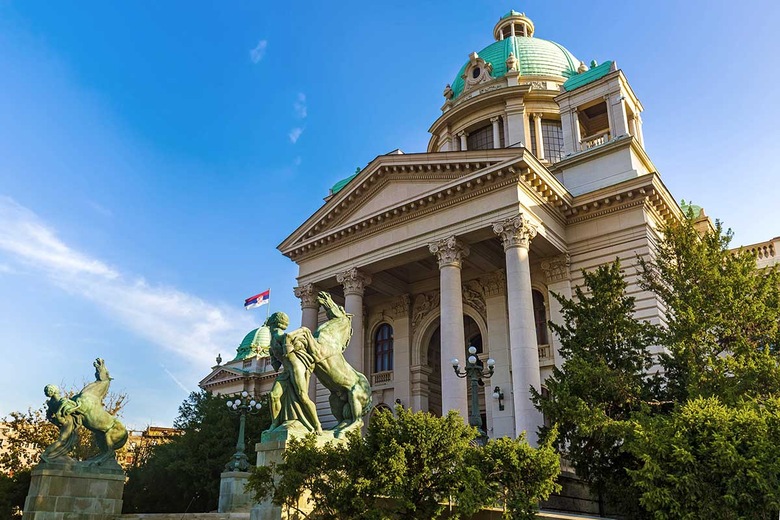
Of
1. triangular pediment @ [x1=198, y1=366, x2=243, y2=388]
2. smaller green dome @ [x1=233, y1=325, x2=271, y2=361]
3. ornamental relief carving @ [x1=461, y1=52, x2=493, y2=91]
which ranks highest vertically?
ornamental relief carving @ [x1=461, y1=52, x2=493, y2=91]

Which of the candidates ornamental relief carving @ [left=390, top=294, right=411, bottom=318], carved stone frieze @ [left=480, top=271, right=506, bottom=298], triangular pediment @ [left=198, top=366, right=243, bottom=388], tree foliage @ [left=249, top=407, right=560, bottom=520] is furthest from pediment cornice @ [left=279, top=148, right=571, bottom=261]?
triangular pediment @ [left=198, top=366, right=243, bottom=388]

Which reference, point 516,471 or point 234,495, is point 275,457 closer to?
point 516,471

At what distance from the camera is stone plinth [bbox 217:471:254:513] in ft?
60.1

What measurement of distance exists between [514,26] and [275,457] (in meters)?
40.8

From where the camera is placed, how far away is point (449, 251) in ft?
74.4

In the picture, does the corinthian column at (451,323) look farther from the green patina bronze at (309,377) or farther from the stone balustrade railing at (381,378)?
the green patina bronze at (309,377)

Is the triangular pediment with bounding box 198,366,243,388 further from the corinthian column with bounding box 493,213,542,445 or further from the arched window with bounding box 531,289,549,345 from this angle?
the corinthian column with bounding box 493,213,542,445

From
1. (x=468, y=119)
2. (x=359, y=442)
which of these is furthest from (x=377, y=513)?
(x=468, y=119)

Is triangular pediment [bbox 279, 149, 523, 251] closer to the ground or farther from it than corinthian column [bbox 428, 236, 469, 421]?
farther from it

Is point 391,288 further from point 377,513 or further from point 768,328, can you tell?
point 377,513

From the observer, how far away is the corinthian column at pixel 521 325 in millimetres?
18781

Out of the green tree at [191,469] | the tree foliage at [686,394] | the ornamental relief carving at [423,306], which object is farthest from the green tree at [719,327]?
the green tree at [191,469]

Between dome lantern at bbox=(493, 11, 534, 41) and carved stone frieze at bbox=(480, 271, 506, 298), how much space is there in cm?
2400

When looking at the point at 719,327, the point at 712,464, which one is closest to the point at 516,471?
the point at 712,464
